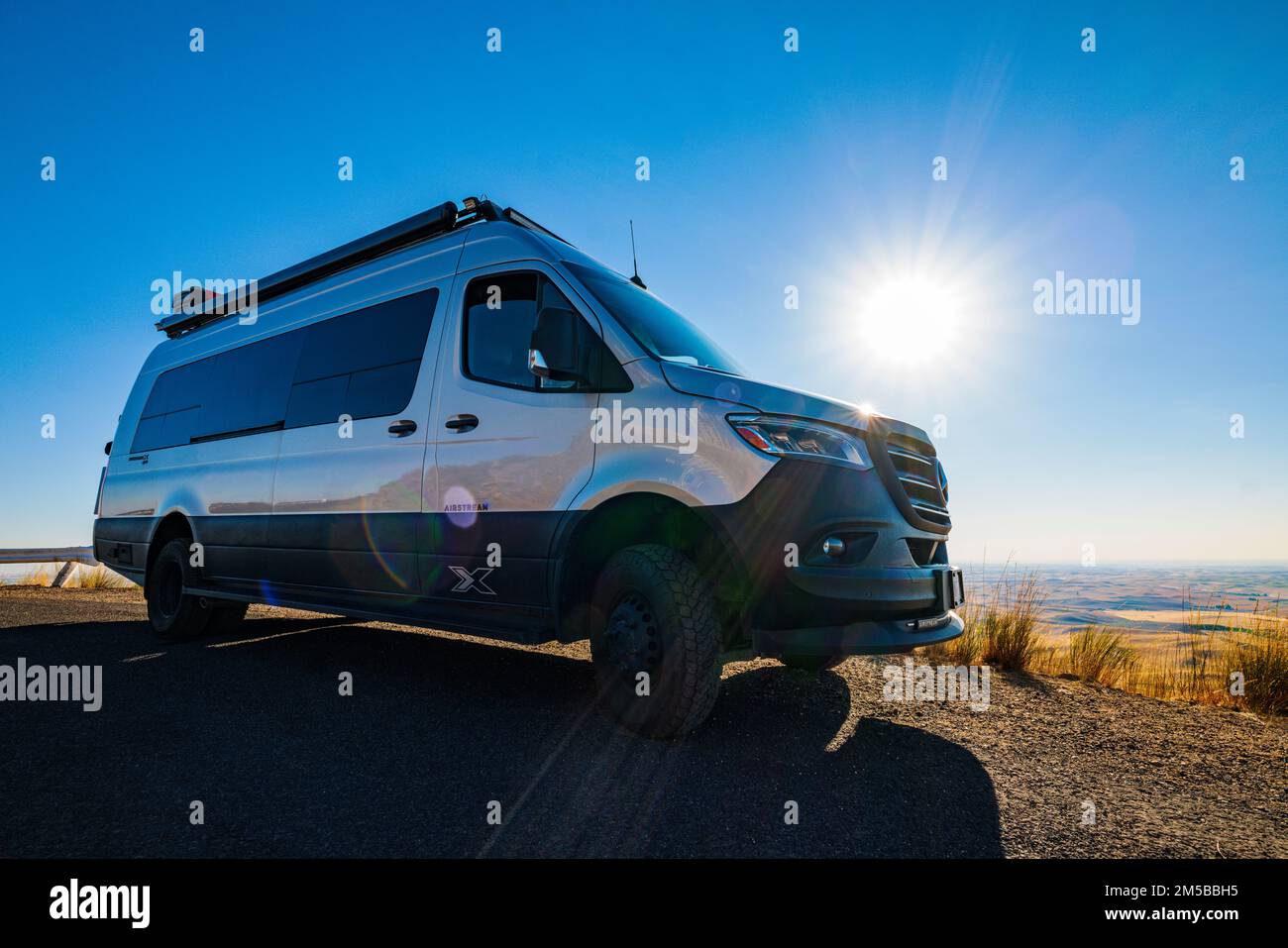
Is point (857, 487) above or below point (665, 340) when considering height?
below

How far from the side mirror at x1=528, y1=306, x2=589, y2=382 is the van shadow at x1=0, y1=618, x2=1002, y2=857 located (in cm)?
185

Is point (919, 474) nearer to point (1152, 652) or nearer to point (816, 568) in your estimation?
point (816, 568)

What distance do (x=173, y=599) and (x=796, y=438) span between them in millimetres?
6077

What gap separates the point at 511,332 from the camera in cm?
389

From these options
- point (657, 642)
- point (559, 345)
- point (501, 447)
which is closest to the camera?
point (657, 642)

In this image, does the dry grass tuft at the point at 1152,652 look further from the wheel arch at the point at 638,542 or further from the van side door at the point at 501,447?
the van side door at the point at 501,447

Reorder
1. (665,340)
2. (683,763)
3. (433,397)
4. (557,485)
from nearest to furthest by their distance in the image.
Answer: (683,763) < (557,485) < (665,340) < (433,397)

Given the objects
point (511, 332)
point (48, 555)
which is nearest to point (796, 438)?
point (511, 332)

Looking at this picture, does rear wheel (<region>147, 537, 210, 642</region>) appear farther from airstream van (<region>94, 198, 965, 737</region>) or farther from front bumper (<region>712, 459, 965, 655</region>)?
front bumper (<region>712, 459, 965, 655</region>)

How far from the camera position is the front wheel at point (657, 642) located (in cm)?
295
